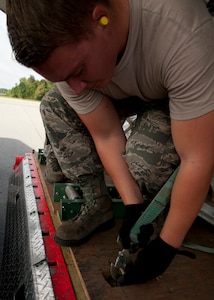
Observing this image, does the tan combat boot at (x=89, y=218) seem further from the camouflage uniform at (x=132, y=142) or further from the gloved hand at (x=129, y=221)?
the gloved hand at (x=129, y=221)

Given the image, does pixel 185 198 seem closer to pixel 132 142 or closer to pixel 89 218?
pixel 132 142

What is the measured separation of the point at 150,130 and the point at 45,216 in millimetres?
689

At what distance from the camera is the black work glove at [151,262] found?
980mm

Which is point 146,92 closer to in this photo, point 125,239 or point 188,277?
point 125,239

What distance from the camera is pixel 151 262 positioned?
1.00m

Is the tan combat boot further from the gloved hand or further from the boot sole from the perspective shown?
the gloved hand

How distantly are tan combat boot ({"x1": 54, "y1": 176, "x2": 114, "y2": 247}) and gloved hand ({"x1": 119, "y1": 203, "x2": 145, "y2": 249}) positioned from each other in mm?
245

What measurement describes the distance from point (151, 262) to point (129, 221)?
0.54 ft

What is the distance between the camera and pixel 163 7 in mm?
903

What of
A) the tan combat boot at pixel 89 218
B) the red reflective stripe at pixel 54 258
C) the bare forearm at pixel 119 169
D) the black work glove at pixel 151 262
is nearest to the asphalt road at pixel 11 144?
the red reflective stripe at pixel 54 258

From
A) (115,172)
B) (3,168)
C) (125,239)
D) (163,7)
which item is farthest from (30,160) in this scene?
(163,7)

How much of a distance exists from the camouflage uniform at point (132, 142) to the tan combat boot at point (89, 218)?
7 centimetres

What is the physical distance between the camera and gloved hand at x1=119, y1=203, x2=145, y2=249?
1097 mm

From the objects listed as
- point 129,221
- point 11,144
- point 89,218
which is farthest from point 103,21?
point 11,144
